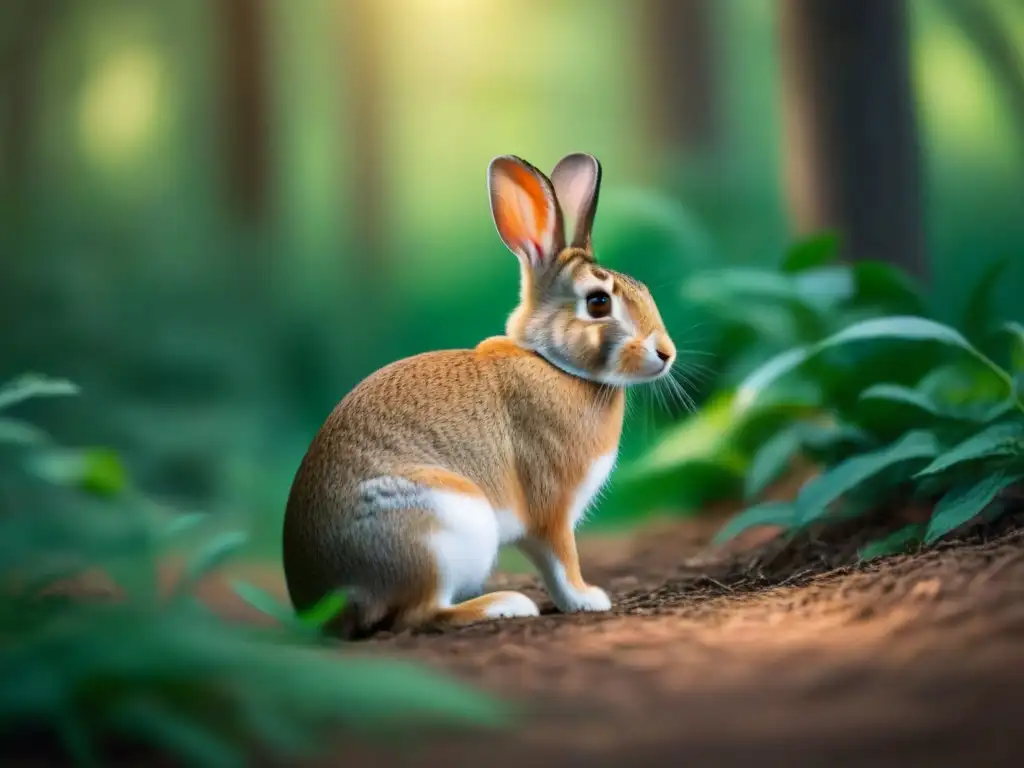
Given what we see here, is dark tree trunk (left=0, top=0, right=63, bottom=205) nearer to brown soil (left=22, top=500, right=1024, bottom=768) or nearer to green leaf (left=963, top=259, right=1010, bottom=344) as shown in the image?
brown soil (left=22, top=500, right=1024, bottom=768)

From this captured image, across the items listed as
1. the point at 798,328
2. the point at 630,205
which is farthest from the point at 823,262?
the point at 630,205

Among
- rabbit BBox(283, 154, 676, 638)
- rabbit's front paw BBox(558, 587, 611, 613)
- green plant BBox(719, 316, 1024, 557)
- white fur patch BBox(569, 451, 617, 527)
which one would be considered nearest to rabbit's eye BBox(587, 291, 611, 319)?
rabbit BBox(283, 154, 676, 638)

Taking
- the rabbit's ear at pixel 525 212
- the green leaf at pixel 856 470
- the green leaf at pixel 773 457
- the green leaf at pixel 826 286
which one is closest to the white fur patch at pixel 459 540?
the rabbit's ear at pixel 525 212

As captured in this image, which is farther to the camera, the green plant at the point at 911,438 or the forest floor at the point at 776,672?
the green plant at the point at 911,438

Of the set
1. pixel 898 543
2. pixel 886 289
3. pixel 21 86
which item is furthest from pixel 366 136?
pixel 898 543

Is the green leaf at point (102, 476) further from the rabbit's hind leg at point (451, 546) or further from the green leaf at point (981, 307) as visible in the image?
the green leaf at point (981, 307)

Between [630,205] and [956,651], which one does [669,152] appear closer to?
[630,205]
